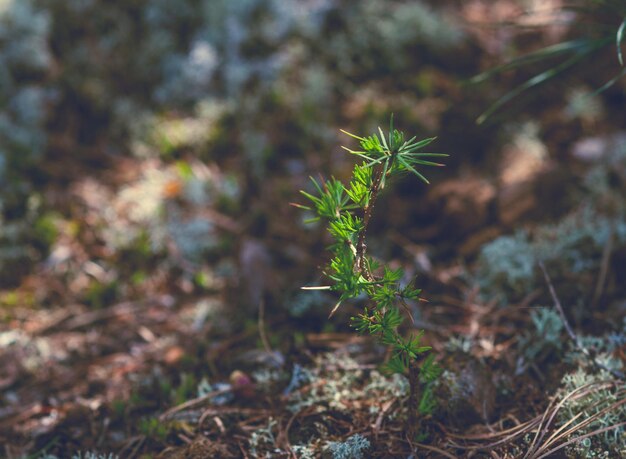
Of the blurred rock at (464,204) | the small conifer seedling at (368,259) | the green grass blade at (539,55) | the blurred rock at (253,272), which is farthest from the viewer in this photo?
the blurred rock at (464,204)

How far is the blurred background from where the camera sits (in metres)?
2.63

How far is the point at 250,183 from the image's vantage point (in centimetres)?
391

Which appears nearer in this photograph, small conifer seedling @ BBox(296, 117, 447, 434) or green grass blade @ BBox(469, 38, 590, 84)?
small conifer seedling @ BBox(296, 117, 447, 434)

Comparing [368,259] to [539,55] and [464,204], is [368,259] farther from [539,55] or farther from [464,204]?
[464,204]

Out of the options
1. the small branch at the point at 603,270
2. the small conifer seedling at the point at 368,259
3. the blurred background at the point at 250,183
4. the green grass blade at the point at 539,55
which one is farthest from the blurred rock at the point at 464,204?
the small conifer seedling at the point at 368,259

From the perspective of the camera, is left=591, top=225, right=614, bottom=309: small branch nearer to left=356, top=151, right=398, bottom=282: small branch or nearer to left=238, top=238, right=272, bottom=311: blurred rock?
left=356, top=151, right=398, bottom=282: small branch

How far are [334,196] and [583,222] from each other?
1.93m

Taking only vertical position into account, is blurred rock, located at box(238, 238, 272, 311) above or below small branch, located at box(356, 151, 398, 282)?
below

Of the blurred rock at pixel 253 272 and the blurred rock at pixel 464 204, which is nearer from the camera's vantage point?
the blurred rock at pixel 253 272

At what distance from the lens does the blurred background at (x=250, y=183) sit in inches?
103

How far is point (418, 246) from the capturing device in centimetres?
332

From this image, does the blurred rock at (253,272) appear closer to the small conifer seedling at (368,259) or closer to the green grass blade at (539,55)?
the small conifer seedling at (368,259)

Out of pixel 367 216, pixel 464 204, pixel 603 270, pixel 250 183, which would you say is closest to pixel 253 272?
pixel 250 183

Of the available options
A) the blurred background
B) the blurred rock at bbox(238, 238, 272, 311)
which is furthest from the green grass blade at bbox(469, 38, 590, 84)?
the blurred rock at bbox(238, 238, 272, 311)
